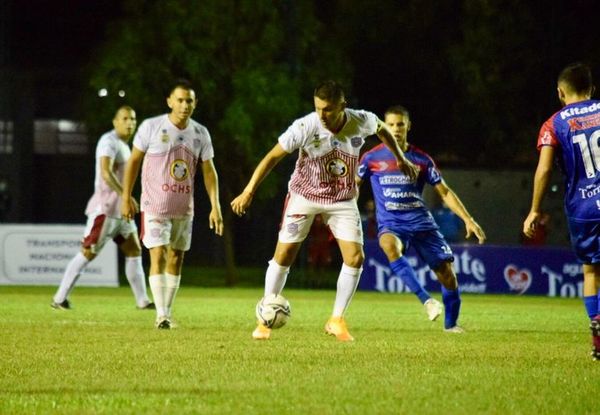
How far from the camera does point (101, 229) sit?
16969 mm

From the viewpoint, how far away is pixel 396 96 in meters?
36.2

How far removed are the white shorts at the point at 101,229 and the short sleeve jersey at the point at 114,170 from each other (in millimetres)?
70

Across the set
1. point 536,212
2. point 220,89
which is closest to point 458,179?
point 220,89

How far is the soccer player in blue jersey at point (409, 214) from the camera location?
45.5 feet

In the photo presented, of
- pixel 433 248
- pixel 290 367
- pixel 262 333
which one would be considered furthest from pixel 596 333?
pixel 433 248

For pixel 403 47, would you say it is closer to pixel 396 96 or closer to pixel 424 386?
pixel 396 96

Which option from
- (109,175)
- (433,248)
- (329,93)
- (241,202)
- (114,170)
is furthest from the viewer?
(114,170)

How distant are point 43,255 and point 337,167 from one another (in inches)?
551

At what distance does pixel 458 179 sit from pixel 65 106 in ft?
66.7

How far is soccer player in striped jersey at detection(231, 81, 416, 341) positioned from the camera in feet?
38.1

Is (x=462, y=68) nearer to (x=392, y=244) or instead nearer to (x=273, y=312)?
(x=392, y=244)

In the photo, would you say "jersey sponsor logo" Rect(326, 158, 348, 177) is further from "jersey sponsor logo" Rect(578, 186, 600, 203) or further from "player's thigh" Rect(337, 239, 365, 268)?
"jersey sponsor logo" Rect(578, 186, 600, 203)

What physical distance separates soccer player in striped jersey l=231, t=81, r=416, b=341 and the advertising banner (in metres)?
13.5

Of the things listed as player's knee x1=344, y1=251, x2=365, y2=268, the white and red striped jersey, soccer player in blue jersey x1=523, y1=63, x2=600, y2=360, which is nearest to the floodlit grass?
player's knee x1=344, y1=251, x2=365, y2=268
